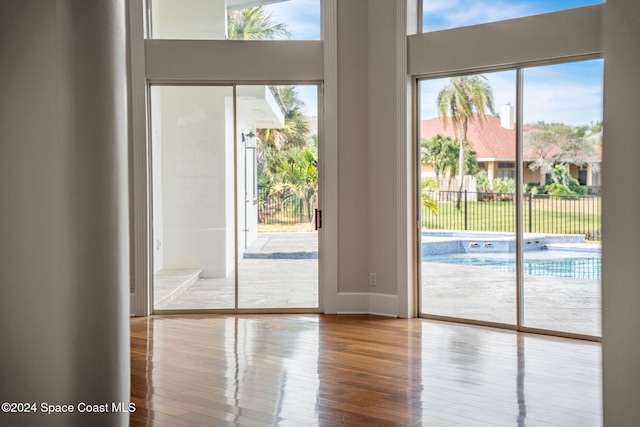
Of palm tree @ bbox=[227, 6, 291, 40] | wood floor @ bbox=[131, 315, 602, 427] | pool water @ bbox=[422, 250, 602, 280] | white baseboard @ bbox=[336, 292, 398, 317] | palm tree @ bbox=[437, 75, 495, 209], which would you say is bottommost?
wood floor @ bbox=[131, 315, 602, 427]

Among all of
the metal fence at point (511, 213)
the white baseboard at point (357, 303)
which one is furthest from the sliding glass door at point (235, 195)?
the metal fence at point (511, 213)

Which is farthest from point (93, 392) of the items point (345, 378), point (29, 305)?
point (345, 378)

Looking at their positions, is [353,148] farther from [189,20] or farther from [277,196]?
[189,20]

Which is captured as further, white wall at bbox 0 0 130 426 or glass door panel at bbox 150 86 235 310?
glass door panel at bbox 150 86 235 310

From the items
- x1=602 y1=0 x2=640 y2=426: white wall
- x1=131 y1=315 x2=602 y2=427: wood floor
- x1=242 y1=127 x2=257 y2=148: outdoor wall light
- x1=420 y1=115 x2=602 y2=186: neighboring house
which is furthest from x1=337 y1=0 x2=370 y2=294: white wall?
x1=602 y1=0 x2=640 y2=426: white wall

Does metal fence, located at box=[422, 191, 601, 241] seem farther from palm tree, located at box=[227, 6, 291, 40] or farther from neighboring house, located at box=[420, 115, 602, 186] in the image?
palm tree, located at box=[227, 6, 291, 40]

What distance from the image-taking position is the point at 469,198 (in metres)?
7.57

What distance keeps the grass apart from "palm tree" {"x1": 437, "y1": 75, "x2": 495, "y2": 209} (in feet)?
0.53

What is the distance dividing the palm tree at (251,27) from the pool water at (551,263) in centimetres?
313

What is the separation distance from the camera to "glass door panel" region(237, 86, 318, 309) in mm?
8133

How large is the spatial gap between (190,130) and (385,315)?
2842mm

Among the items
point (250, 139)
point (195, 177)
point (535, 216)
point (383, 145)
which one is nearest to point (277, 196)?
point (250, 139)

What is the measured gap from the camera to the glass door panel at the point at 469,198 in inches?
287

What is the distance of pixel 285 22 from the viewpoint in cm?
816
